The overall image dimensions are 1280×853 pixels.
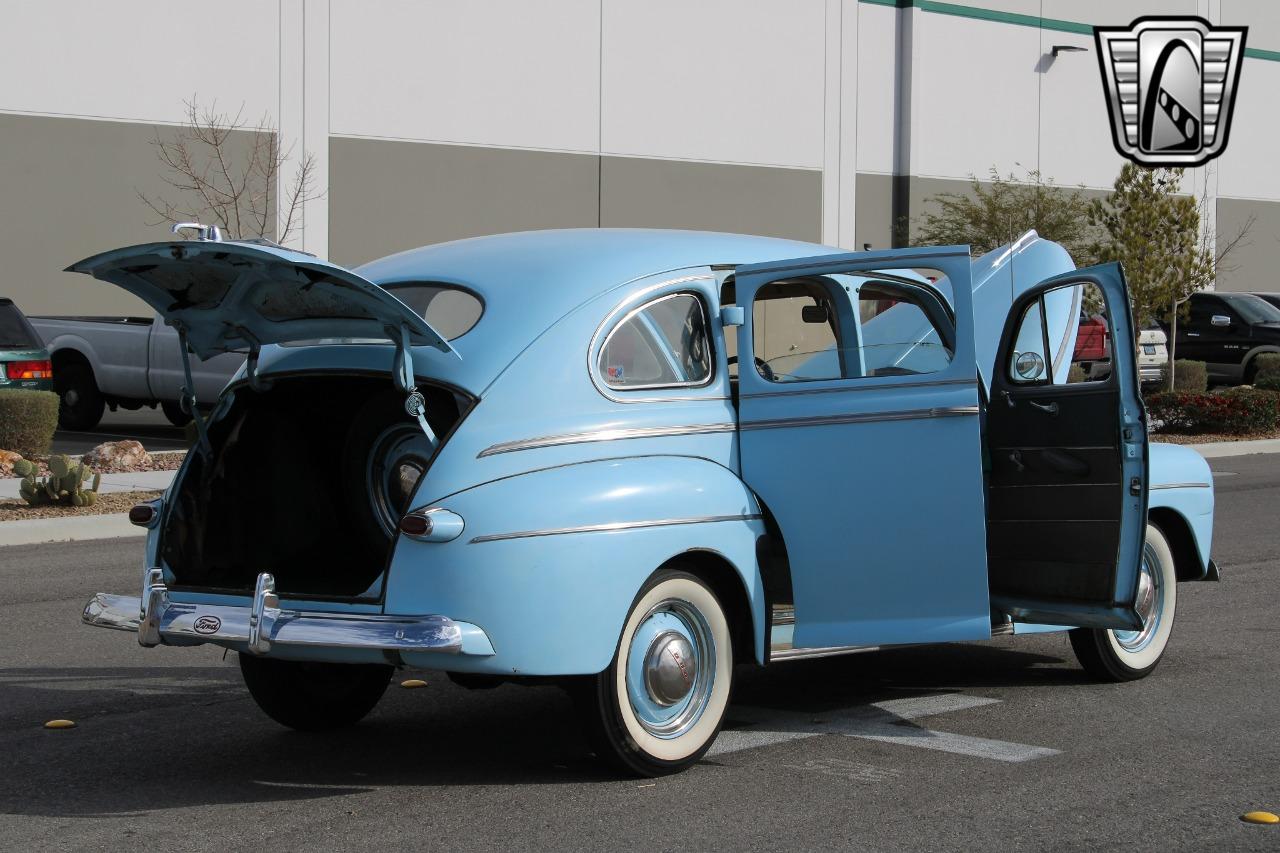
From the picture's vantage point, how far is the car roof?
6297 mm

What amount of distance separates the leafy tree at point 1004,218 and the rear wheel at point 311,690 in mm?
23475

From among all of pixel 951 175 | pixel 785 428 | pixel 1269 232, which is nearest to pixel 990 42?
pixel 951 175

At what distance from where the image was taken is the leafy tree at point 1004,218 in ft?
102

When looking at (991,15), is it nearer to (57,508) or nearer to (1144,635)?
(57,508)

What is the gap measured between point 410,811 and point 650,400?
5.87ft

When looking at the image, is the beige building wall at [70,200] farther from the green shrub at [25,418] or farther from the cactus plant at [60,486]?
the cactus plant at [60,486]

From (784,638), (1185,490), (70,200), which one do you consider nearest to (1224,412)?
(1185,490)

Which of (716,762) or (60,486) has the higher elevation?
(60,486)

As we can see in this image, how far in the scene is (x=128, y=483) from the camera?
16453 millimetres

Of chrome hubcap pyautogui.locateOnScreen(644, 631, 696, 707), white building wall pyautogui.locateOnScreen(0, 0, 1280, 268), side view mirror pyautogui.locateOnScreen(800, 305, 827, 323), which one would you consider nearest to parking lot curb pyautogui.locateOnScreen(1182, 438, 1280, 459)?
white building wall pyautogui.locateOnScreen(0, 0, 1280, 268)

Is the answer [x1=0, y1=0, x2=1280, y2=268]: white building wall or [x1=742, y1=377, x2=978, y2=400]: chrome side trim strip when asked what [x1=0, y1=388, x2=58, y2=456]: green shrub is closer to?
[x1=0, y1=0, x2=1280, y2=268]: white building wall

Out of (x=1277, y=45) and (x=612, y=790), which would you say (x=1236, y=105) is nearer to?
(x=1277, y=45)

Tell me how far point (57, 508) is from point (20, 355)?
4.72 metres

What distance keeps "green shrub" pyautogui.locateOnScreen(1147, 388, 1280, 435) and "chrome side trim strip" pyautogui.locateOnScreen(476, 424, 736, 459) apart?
18.5m
